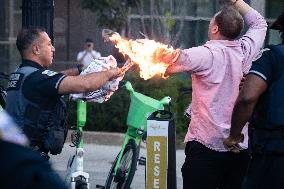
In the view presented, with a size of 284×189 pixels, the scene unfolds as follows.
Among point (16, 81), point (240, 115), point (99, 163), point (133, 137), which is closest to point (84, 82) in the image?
point (16, 81)

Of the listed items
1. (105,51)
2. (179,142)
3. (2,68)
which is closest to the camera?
(179,142)

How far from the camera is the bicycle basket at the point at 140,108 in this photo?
6.82 m

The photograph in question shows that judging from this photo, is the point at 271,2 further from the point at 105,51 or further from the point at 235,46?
the point at 235,46

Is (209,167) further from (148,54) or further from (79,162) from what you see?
(79,162)

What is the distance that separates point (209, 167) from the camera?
501 centimetres

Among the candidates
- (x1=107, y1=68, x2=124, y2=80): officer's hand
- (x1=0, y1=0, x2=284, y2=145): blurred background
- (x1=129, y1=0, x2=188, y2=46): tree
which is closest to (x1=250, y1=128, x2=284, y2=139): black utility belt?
(x1=107, y1=68, x2=124, y2=80): officer's hand

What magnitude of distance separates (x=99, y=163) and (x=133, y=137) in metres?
3.24

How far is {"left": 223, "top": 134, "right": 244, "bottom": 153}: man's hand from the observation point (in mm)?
4738

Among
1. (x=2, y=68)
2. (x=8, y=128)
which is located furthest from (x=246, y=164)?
(x=2, y=68)

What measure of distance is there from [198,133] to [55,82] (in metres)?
0.97

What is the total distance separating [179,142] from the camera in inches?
451

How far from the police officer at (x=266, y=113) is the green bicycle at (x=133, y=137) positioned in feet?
7.79

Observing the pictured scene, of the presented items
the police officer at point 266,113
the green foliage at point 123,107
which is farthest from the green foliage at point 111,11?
the police officer at point 266,113

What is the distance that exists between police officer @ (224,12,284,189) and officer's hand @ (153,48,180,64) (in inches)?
21.5
